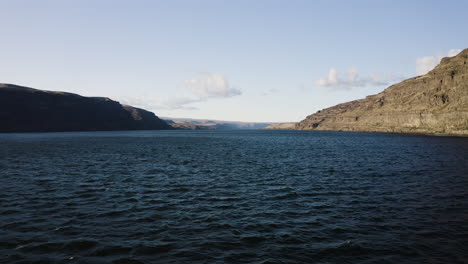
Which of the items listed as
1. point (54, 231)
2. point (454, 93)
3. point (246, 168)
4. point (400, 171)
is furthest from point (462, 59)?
point (54, 231)

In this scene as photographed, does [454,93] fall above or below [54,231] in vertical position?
above

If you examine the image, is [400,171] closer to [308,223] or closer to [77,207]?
[308,223]

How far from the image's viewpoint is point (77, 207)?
66.4 feet

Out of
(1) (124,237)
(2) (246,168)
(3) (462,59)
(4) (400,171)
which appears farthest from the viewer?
(3) (462,59)

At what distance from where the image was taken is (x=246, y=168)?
40.3 metres

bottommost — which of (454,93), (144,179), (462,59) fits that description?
(144,179)

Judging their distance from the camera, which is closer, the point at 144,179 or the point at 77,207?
the point at 77,207

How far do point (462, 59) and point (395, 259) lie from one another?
234m

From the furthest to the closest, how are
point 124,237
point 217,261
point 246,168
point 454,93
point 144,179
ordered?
Answer: point 454,93 < point 246,168 < point 144,179 < point 124,237 < point 217,261

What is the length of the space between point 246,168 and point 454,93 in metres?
181

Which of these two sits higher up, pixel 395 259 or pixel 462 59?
pixel 462 59

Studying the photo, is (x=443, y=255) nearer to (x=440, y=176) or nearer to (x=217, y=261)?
(x=217, y=261)

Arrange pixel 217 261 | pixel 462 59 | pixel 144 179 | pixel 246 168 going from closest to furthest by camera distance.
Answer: pixel 217 261 < pixel 144 179 < pixel 246 168 < pixel 462 59

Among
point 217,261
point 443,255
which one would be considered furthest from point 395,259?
point 217,261
